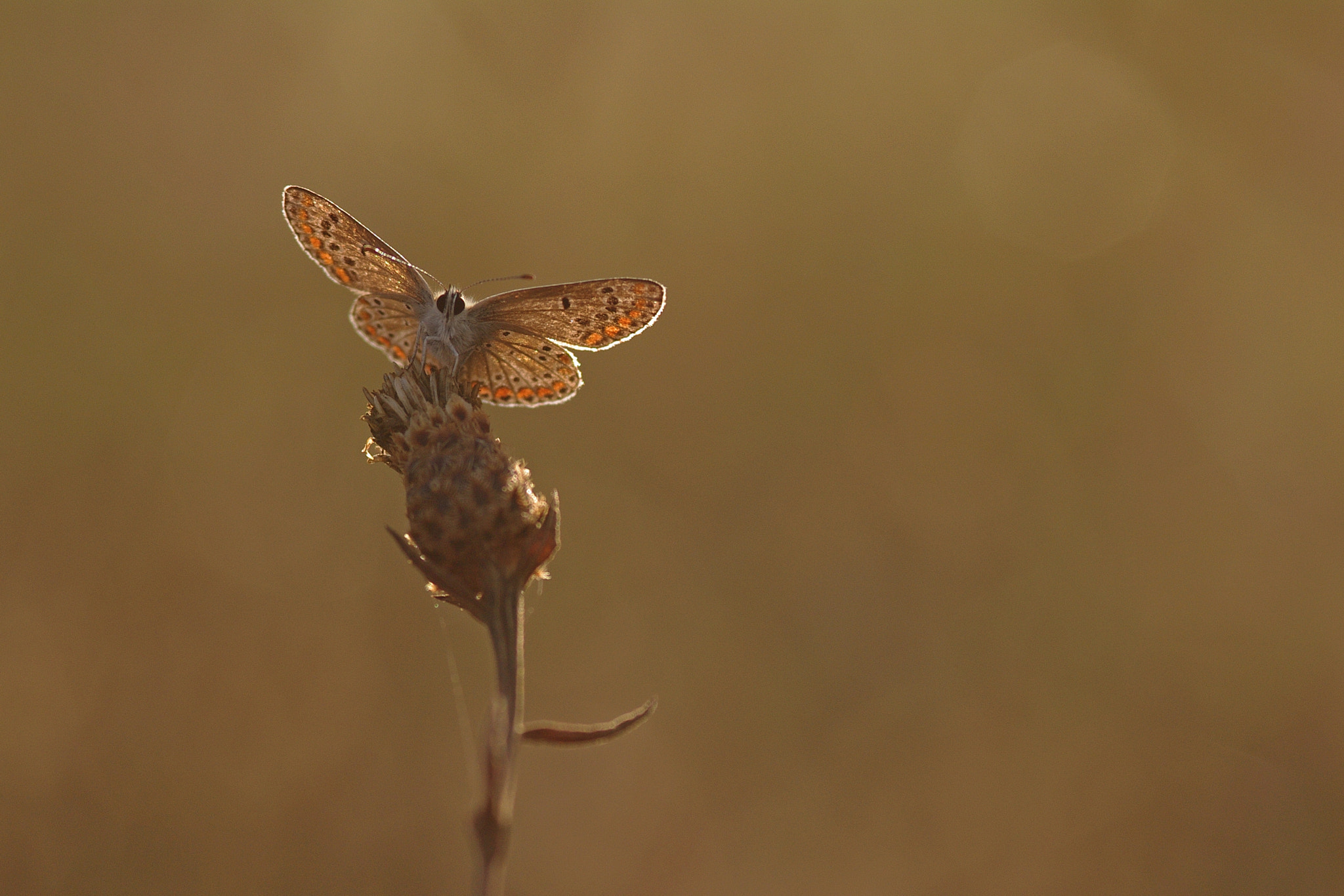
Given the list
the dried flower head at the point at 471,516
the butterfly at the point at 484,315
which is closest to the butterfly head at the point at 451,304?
the butterfly at the point at 484,315

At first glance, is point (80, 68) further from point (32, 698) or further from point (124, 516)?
point (32, 698)

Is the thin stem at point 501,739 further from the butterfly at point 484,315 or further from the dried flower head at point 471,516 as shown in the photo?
the butterfly at point 484,315

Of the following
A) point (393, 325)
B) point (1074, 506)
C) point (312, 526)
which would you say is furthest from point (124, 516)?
point (1074, 506)

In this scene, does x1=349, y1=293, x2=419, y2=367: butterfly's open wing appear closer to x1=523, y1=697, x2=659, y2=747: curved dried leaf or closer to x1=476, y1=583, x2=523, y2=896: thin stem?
x1=476, y1=583, x2=523, y2=896: thin stem

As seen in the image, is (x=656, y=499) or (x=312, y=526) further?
(x=656, y=499)

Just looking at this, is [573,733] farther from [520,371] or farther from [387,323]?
[387,323]

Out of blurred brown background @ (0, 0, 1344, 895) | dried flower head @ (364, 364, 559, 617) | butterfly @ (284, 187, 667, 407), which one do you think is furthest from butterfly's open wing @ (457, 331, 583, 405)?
blurred brown background @ (0, 0, 1344, 895)
